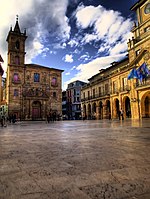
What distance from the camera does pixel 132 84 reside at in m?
27.1

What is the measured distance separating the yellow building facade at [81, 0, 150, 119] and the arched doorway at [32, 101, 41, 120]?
13612mm

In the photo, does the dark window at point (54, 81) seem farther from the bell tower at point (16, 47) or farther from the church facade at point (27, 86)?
the bell tower at point (16, 47)

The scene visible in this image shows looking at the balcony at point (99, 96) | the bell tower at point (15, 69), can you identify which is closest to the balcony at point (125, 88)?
the balcony at point (99, 96)

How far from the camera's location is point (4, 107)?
126ft

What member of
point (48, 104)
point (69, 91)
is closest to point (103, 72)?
point (48, 104)

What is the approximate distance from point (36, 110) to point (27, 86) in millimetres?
6342

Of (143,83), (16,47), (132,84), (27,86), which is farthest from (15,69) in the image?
(143,83)

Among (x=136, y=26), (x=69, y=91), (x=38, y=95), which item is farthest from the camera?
(x=69, y=91)

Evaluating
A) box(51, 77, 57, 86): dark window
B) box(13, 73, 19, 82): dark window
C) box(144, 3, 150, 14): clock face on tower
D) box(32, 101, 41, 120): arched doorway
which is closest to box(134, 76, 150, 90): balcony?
box(144, 3, 150, 14): clock face on tower

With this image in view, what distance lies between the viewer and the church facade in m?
38.0

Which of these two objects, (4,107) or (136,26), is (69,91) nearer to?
(4,107)

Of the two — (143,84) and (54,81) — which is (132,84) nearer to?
(143,84)

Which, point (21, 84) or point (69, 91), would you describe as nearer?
point (21, 84)

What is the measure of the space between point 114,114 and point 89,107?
11.5 metres
